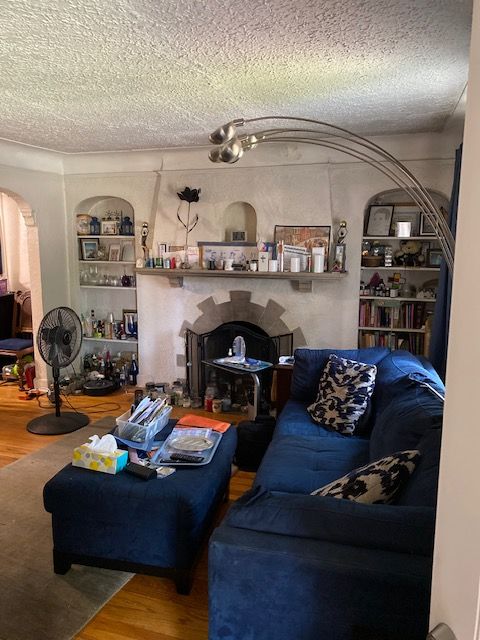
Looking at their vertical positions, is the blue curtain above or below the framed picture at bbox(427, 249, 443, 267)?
below

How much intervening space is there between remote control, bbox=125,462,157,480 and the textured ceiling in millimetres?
1899

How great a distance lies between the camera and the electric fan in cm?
380

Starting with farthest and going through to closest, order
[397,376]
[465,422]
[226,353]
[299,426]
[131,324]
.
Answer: [131,324], [226,353], [299,426], [397,376], [465,422]

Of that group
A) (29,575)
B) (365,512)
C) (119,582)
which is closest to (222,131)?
(365,512)

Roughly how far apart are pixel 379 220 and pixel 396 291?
2.15ft

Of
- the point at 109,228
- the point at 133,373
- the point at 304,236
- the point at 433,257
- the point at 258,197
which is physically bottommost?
the point at 133,373

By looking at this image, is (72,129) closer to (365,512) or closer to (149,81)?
(149,81)

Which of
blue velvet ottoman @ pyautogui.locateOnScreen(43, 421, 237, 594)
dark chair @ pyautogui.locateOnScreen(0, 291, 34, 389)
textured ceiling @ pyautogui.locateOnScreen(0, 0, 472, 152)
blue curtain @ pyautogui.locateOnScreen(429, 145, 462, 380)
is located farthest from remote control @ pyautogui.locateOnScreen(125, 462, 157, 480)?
dark chair @ pyautogui.locateOnScreen(0, 291, 34, 389)

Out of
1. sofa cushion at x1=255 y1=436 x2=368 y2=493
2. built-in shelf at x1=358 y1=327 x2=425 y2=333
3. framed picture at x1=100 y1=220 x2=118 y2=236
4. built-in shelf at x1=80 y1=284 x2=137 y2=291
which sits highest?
framed picture at x1=100 y1=220 x2=118 y2=236

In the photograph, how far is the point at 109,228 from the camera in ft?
16.2

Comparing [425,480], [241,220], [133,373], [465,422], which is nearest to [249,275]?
[241,220]

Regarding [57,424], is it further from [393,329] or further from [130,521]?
[393,329]

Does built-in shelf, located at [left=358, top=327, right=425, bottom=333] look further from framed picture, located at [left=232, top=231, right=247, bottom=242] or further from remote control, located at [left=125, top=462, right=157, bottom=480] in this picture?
remote control, located at [left=125, top=462, right=157, bottom=480]

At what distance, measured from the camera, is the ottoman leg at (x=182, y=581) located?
2.01 meters
